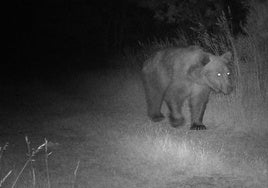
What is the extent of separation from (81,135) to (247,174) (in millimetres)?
3754

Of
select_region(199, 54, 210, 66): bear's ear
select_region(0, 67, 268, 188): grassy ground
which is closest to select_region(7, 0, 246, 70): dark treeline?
select_region(0, 67, 268, 188): grassy ground

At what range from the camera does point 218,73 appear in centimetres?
947

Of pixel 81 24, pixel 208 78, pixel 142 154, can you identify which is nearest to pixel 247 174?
pixel 142 154

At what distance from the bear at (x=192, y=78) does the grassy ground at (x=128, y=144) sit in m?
0.39

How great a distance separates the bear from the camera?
374 inches

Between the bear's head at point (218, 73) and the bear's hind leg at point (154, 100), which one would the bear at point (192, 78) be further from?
the bear's hind leg at point (154, 100)

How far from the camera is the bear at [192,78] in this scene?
31.1ft

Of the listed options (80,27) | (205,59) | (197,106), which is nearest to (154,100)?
(197,106)

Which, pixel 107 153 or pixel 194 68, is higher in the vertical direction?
pixel 194 68

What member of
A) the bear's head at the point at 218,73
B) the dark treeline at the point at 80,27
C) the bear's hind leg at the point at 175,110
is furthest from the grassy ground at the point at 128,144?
the dark treeline at the point at 80,27

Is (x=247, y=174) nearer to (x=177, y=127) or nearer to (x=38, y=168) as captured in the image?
(x=38, y=168)

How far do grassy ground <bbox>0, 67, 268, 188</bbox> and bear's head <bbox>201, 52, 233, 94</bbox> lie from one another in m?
0.66

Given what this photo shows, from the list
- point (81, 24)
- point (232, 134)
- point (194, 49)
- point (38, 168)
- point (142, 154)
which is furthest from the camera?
point (81, 24)

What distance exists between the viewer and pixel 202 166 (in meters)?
6.71
